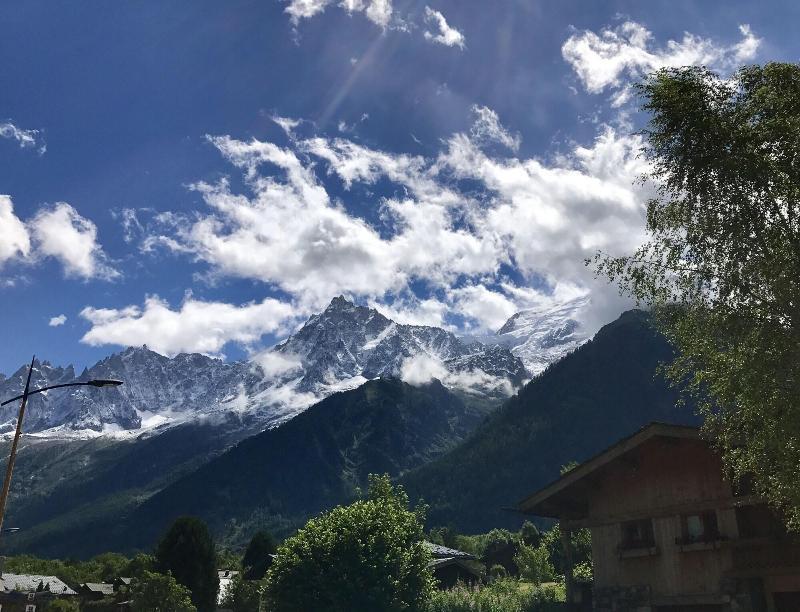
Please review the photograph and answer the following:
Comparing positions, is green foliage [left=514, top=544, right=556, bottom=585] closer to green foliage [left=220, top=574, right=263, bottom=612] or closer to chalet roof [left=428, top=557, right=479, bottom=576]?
chalet roof [left=428, top=557, right=479, bottom=576]

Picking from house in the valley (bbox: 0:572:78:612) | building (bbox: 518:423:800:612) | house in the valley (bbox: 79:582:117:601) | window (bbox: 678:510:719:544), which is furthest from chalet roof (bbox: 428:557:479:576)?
house in the valley (bbox: 79:582:117:601)

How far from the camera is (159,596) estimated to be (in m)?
64.4

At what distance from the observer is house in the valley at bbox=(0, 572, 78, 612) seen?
259 feet

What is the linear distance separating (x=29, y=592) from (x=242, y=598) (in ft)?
92.5

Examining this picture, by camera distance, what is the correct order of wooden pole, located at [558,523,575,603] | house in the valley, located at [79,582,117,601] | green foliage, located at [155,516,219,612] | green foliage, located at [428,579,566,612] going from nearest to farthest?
wooden pole, located at [558,523,575,603] → green foliage, located at [428,579,566,612] → green foliage, located at [155,516,219,612] → house in the valley, located at [79,582,117,601]

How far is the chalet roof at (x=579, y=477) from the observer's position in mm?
24516

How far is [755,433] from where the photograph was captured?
18.6 meters

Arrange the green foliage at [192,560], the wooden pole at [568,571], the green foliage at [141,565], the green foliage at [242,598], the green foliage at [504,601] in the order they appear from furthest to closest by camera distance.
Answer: the green foliage at [141,565], the green foliage at [242,598], the green foliage at [192,560], the green foliage at [504,601], the wooden pole at [568,571]

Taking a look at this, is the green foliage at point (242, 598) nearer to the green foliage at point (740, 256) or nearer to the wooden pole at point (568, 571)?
the wooden pole at point (568, 571)

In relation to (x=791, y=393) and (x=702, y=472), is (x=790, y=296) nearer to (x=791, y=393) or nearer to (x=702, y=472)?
(x=791, y=393)

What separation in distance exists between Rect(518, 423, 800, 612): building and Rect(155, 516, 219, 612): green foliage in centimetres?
6345

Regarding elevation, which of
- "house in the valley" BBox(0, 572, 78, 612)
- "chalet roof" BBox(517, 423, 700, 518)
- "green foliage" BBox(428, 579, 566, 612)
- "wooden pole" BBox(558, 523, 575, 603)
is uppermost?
"chalet roof" BBox(517, 423, 700, 518)

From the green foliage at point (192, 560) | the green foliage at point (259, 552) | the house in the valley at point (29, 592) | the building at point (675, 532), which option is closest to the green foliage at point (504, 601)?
the building at point (675, 532)

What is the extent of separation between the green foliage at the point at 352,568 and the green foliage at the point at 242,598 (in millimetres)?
51850
